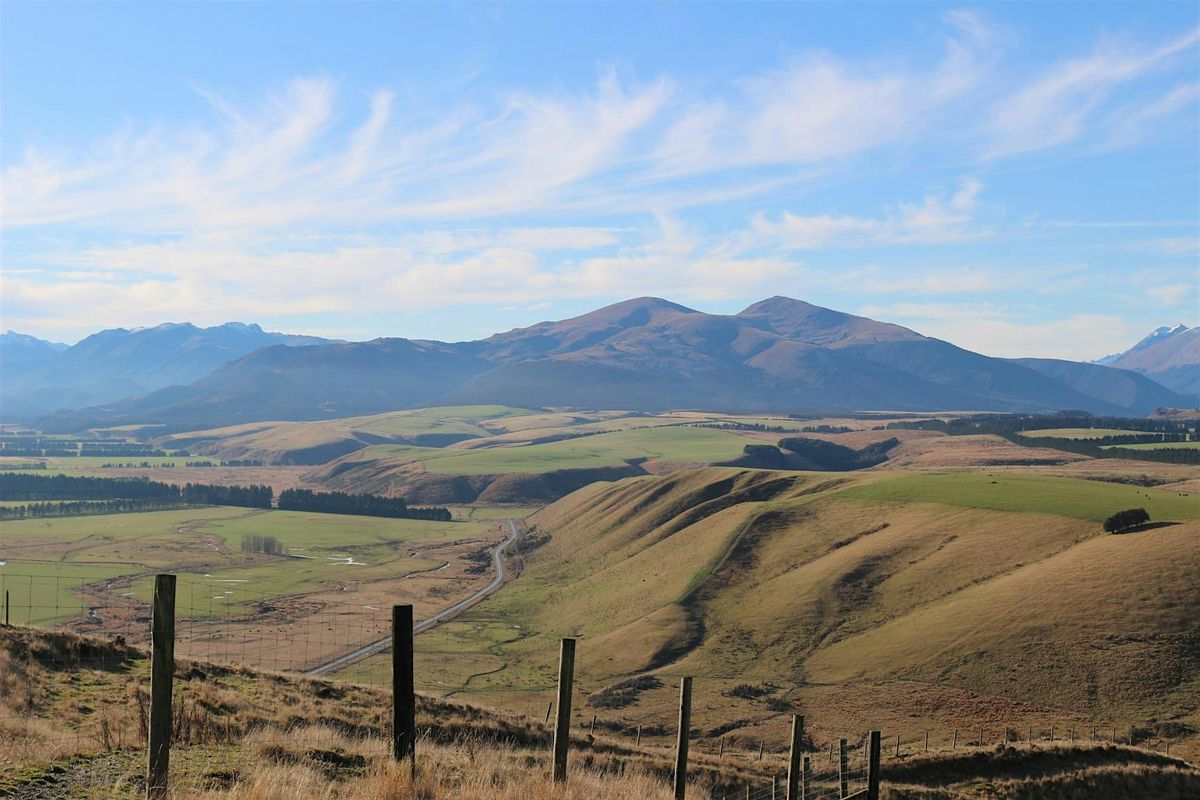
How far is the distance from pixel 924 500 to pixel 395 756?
10177 centimetres

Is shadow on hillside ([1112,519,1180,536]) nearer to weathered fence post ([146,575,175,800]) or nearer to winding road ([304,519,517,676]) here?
winding road ([304,519,517,676])

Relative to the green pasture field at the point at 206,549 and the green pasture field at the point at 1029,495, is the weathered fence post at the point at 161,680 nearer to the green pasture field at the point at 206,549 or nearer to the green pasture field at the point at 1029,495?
the green pasture field at the point at 1029,495

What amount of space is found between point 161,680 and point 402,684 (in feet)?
9.02

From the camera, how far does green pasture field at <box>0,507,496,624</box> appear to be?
118 m

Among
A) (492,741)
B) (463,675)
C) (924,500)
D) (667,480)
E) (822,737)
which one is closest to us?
(492,741)

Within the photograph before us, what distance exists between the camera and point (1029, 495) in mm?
101625

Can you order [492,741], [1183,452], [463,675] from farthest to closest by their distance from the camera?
[1183,452], [463,675], [492,741]

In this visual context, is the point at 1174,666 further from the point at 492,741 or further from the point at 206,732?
the point at 206,732

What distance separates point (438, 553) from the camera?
149 m

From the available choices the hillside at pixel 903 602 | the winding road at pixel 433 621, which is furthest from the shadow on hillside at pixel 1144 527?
the winding road at pixel 433 621

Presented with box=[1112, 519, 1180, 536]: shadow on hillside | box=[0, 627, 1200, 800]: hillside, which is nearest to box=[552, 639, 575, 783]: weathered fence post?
box=[0, 627, 1200, 800]: hillside

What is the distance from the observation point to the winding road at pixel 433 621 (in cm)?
7740

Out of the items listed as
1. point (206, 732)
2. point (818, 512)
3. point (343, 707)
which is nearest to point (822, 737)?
point (343, 707)

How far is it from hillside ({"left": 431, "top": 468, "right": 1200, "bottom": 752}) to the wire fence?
264 cm
